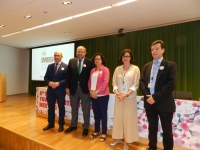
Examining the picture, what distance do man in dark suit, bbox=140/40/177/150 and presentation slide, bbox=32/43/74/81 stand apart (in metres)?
4.45

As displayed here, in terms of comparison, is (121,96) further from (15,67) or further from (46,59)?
(15,67)

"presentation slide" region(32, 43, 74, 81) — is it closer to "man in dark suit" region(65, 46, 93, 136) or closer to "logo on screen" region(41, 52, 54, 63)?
"logo on screen" region(41, 52, 54, 63)

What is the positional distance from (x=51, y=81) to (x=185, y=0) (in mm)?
2868

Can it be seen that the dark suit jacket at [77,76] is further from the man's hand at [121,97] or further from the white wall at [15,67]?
the white wall at [15,67]

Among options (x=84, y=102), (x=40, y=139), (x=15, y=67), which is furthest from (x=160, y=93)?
(x=15, y=67)

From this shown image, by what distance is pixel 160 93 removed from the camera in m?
1.55

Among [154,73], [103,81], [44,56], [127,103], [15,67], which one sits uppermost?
[44,56]

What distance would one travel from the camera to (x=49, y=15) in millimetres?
3344

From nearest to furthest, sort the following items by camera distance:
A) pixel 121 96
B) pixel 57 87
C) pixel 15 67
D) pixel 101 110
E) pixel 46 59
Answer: pixel 121 96 → pixel 101 110 → pixel 57 87 → pixel 46 59 → pixel 15 67

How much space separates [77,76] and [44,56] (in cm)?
494

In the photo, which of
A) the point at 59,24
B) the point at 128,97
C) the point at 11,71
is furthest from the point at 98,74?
the point at 11,71

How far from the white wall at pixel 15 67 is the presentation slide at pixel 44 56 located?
2.70 feet

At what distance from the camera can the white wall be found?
664 cm

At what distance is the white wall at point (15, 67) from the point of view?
6637 mm
